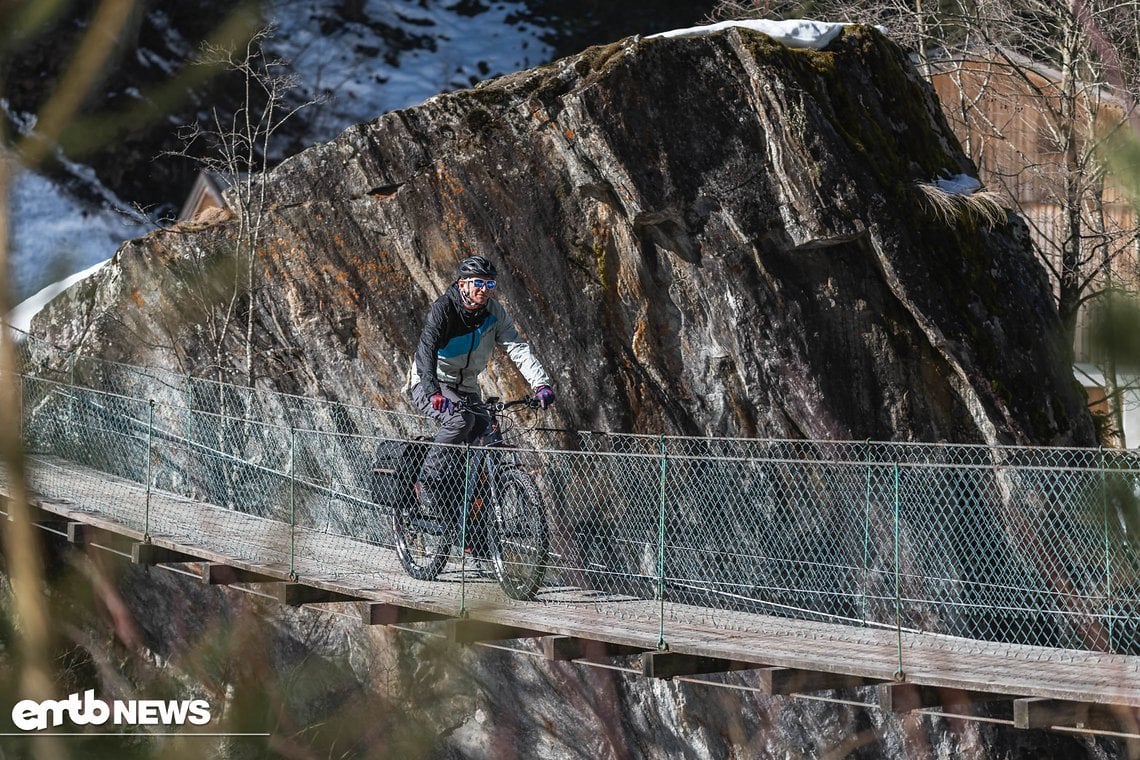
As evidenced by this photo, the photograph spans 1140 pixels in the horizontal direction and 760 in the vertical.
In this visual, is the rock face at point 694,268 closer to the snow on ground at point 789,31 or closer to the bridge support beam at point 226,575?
the snow on ground at point 789,31

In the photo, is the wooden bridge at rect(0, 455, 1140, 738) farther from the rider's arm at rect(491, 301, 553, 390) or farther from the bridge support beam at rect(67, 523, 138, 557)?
the rider's arm at rect(491, 301, 553, 390)

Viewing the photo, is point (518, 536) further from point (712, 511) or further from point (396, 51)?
point (396, 51)

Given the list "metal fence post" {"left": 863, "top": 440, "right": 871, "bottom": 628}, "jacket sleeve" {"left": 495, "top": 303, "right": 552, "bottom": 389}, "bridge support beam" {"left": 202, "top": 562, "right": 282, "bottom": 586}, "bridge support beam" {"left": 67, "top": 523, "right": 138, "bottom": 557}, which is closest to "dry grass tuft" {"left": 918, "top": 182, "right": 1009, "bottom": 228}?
"metal fence post" {"left": 863, "top": 440, "right": 871, "bottom": 628}

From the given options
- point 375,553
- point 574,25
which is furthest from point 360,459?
point 574,25

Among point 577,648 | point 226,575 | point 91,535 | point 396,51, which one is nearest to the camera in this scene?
point 577,648

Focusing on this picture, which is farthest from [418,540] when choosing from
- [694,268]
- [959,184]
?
[959,184]

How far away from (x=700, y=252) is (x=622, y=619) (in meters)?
3.44

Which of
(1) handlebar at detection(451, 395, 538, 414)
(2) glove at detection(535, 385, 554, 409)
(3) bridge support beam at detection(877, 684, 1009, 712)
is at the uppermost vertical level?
(2) glove at detection(535, 385, 554, 409)

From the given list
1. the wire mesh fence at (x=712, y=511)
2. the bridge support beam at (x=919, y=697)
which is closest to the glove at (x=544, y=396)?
the wire mesh fence at (x=712, y=511)

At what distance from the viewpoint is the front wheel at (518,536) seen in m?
6.18

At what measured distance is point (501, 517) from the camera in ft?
20.5

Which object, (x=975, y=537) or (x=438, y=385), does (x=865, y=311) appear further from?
(x=438, y=385)

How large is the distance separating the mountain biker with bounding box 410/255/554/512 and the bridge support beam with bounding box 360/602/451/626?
1.83 ft

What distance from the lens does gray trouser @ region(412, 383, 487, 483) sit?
634 centimetres
